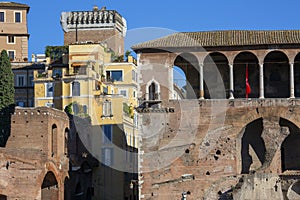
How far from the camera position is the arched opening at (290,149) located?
49.0 meters

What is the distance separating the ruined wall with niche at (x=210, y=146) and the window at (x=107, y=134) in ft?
39.8

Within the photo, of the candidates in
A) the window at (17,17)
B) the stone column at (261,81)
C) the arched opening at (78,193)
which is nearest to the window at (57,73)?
the arched opening at (78,193)

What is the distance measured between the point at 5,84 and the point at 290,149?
62.4 ft

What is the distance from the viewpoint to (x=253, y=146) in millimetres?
49594

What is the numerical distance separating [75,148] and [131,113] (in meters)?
9.33

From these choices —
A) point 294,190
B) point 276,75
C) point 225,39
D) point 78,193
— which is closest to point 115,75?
point 78,193

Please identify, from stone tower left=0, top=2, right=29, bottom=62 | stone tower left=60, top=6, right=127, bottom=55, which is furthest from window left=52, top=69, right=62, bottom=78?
stone tower left=60, top=6, right=127, bottom=55

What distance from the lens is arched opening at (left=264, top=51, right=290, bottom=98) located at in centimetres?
5072

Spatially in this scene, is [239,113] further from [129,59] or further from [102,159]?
[129,59]

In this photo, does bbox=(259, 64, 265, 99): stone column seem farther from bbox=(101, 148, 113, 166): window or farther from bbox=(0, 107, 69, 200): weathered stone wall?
bbox=(101, 148, 113, 166): window

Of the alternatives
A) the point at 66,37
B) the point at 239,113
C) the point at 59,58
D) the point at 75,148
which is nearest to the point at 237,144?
the point at 239,113

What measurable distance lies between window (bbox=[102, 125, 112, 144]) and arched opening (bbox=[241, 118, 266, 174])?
45.3 feet

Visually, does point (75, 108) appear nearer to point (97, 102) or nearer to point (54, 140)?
point (97, 102)

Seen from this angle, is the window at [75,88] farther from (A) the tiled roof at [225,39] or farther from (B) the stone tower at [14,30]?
(A) the tiled roof at [225,39]
